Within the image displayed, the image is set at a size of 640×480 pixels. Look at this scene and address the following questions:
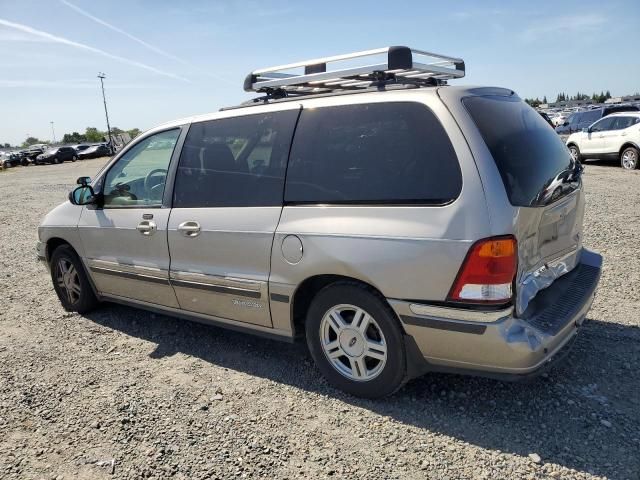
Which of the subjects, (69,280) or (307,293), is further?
(69,280)

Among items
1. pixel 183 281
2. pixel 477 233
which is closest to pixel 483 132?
pixel 477 233

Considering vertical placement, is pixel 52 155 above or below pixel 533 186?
above

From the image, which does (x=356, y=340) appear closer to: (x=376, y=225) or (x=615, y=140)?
(x=376, y=225)

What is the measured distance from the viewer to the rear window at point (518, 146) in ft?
8.98

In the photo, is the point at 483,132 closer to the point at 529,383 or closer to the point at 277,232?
the point at 277,232

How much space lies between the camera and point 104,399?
345 cm

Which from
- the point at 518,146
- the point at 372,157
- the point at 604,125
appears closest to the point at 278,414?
the point at 372,157

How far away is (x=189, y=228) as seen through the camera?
374 centimetres

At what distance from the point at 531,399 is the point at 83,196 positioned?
155 inches

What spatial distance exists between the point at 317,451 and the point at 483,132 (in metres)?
1.94

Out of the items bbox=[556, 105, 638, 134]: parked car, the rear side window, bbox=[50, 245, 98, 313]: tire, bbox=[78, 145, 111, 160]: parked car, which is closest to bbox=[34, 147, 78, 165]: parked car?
bbox=[78, 145, 111, 160]: parked car

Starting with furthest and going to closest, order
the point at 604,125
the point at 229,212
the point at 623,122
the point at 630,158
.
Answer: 1. the point at 604,125
2. the point at 623,122
3. the point at 630,158
4. the point at 229,212

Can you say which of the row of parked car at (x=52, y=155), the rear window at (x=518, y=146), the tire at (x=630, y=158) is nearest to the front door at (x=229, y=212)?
the rear window at (x=518, y=146)

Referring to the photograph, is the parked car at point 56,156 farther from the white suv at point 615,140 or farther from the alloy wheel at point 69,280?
the alloy wheel at point 69,280
